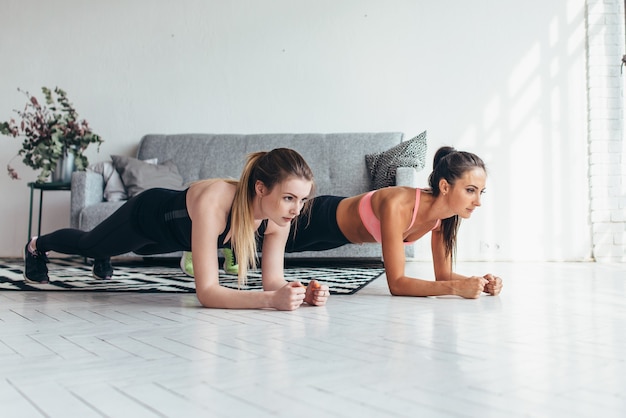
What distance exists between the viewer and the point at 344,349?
1.34 meters

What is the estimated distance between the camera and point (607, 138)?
466cm

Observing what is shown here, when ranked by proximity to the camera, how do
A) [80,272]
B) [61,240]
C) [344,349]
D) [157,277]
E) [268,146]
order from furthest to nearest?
[268,146]
[80,272]
[157,277]
[61,240]
[344,349]

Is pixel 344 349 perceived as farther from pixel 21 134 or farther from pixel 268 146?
pixel 21 134

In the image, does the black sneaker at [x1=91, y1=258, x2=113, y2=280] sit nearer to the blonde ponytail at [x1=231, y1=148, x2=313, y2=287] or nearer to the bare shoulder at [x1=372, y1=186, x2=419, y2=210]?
the blonde ponytail at [x1=231, y1=148, x2=313, y2=287]

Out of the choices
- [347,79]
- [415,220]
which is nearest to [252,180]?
[415,220]

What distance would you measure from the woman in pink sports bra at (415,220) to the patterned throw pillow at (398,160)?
1451 millimetres

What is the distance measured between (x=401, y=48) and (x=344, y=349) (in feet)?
13.2

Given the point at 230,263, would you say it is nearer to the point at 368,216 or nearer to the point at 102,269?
the point at 102,269

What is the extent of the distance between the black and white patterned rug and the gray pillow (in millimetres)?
553

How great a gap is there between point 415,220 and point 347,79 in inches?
114

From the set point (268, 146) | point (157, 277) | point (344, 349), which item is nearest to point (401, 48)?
point (268, 146)

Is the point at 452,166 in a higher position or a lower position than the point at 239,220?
higher

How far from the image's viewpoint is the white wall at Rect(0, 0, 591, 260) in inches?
187

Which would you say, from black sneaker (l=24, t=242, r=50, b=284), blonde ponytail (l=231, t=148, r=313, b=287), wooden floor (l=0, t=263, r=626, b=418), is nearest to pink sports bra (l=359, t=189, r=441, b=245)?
wooden floor (l=0, t=263, r=626, b=418)
